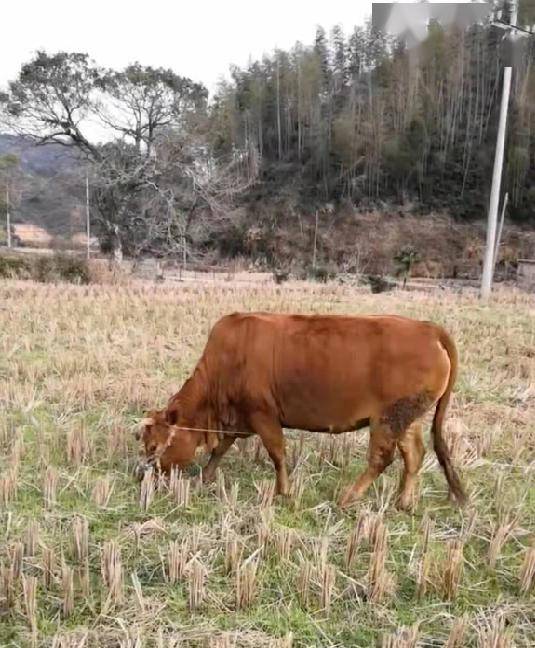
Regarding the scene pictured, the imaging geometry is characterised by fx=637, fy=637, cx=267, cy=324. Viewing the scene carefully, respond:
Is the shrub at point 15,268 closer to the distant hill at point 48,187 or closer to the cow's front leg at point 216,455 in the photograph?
the distant hill at point 48,187

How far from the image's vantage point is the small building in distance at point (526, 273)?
77.4 ft

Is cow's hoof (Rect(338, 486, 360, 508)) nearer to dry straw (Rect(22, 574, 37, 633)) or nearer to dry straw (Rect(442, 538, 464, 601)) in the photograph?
dry straw (Rect(442, 538, 464, 601))

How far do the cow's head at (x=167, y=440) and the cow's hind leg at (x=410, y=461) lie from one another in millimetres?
1229

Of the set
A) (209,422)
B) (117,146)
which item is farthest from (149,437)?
(117,146)

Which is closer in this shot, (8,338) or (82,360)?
(82,360)

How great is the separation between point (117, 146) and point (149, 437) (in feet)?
64.3

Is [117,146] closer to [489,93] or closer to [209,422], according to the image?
[209,422]

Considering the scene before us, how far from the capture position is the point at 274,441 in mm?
3682

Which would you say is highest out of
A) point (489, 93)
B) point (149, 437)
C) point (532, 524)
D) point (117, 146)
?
point (489, 93)

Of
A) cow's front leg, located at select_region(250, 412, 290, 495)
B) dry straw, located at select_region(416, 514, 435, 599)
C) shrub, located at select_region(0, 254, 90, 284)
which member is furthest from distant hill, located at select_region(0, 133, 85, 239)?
dry straw, located at select_region(416, 514, 435, 599)

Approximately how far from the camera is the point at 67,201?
32.2 meters

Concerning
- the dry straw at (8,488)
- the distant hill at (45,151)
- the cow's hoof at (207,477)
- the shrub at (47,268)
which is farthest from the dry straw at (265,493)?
the distant hill at (45,151)

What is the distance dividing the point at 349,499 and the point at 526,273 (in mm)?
22991

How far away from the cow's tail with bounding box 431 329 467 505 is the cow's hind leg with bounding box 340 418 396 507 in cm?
28
